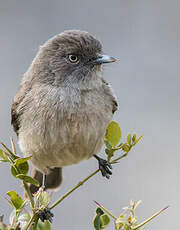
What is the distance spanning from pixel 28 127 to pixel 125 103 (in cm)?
357

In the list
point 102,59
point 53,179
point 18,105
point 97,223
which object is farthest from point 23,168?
point 53,179

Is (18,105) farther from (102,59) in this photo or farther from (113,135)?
(113,135)

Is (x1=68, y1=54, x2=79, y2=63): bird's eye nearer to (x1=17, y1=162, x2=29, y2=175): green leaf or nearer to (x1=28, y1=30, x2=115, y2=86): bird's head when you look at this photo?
(x1=28, y1=30, x2=115, y2=86): bird's head

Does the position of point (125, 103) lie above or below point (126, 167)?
above

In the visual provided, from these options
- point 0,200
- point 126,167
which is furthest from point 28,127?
point 126,167

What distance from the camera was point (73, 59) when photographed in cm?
402

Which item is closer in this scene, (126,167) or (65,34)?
(65,34)

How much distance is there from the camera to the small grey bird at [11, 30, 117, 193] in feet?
12.0

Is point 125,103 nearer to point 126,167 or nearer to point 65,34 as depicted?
point 126,167

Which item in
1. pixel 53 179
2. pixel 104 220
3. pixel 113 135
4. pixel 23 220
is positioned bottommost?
pixel 53 179

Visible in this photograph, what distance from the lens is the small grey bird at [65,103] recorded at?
365 centimetres

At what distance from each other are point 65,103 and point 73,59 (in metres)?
0.54

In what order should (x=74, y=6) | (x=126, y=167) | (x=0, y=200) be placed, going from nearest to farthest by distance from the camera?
(x=0, y=200), (x=126, y=167), (x=74, y=6)

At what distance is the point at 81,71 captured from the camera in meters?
3.94
